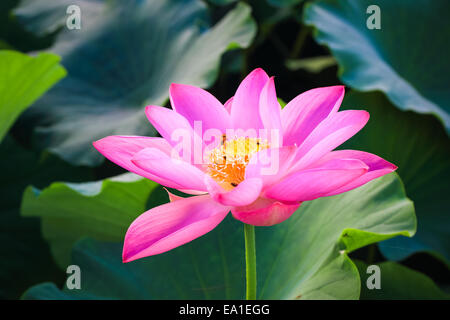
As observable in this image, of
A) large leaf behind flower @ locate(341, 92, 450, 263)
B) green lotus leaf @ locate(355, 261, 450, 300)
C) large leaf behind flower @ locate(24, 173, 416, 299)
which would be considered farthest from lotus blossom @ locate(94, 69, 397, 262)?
large leaf behind flower @ locate(341, 92, 450, 263)

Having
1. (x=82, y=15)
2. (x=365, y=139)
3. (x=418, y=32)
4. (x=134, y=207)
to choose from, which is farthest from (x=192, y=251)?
(x=82, y=15)

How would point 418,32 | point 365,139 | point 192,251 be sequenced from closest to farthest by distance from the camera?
Answer: point 192,251
point 365,139
point 418,32

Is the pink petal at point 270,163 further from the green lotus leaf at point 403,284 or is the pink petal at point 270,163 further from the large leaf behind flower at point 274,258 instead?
the green lotus leaf at point 403,284

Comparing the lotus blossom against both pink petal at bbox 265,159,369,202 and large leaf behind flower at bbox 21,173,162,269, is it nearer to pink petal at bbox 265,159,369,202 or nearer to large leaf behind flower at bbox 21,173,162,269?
pink petal at bbox 265,159,369,202

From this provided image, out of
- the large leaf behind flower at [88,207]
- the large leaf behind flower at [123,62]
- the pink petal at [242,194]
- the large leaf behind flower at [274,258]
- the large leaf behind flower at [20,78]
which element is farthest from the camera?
the large leaf behind flower at [123,62]

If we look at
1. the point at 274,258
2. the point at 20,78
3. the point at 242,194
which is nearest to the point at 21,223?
the point at 20,78

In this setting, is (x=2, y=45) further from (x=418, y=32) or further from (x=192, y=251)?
(x=418, y=32)

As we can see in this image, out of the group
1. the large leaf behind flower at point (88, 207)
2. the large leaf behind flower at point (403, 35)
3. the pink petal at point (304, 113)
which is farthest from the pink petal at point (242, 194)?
the large leaf behind flower at point (403, 35)
